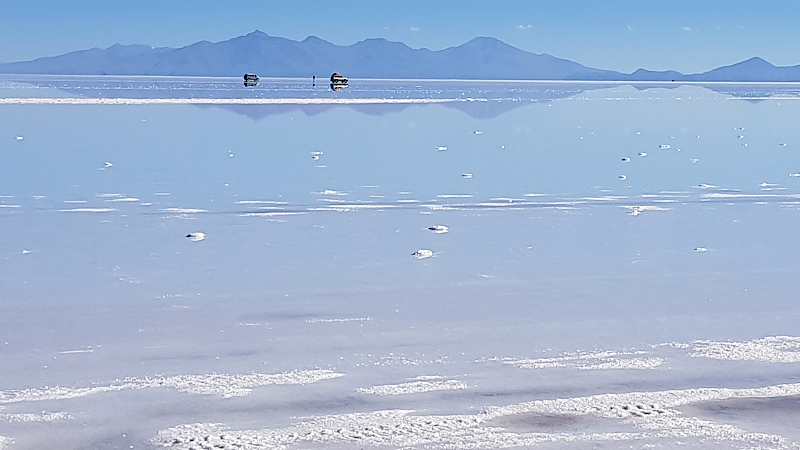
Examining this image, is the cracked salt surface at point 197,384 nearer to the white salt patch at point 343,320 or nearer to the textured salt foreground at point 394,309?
the textured salt foreground at point 394,309

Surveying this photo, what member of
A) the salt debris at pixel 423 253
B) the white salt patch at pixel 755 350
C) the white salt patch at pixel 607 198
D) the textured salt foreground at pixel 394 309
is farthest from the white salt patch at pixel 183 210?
the white salt patch at pixel 755 350

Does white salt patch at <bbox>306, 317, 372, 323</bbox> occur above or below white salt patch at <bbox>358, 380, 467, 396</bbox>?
below

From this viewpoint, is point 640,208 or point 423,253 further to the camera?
point 640,208

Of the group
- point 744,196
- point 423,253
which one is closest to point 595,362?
point 423,253

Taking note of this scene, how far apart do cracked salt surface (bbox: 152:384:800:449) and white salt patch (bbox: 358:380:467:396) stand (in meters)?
0.24

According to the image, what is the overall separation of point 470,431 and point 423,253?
11.1 ft

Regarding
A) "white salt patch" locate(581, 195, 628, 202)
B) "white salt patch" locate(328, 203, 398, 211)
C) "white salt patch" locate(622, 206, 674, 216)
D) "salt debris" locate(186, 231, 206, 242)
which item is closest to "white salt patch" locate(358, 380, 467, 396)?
"salt debris" locate(186, 231, 206, 242)

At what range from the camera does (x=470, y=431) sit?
3631 mm

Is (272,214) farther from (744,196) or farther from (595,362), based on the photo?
(744,196)

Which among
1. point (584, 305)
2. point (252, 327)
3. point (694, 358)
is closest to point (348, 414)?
point (252, 327)

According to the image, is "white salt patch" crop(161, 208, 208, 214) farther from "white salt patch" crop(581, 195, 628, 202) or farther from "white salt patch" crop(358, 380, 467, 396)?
"white salt patch" crop(358, 380, 467, 396)

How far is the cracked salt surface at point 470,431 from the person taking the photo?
11.5 feet

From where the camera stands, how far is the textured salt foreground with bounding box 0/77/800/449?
3.75 meters

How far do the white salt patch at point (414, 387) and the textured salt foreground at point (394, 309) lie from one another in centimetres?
1
